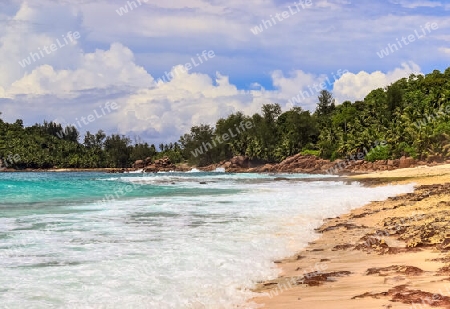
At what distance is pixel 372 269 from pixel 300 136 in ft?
384

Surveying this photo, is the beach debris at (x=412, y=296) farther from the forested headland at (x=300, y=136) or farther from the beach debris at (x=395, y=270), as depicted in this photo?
the forested headland at (x=300, y=136)

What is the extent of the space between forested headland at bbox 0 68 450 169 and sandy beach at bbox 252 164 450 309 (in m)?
63.9

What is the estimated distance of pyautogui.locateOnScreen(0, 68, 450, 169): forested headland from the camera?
8225 centimetres

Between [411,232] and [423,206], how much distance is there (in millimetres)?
6236

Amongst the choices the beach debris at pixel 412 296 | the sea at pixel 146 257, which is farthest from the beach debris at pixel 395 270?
the sea at pixel 146 257

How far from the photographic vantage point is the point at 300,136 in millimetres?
124125

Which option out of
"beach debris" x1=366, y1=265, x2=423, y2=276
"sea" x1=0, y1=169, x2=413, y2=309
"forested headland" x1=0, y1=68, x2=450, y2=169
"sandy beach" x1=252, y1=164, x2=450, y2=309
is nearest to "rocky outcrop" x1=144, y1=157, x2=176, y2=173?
"forested headland" x1=0, y1=68, x2=450, y2=169

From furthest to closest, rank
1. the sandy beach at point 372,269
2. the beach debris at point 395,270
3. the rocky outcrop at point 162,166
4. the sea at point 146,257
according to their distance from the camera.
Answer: the rocky outcrop at point 162,166 → the beach debris at point 395,270 → the sea at point 146,257 → the sandy beach at point 372,269

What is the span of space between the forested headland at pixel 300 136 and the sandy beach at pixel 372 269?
210 feet

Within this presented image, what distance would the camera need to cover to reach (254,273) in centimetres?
936

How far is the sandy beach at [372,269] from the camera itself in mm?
6648

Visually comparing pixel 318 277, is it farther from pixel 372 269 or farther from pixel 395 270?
pixel 395 270

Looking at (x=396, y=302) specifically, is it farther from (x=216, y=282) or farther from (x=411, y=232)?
(x=411, y=232)

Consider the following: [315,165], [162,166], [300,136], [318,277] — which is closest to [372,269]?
[318,277]
